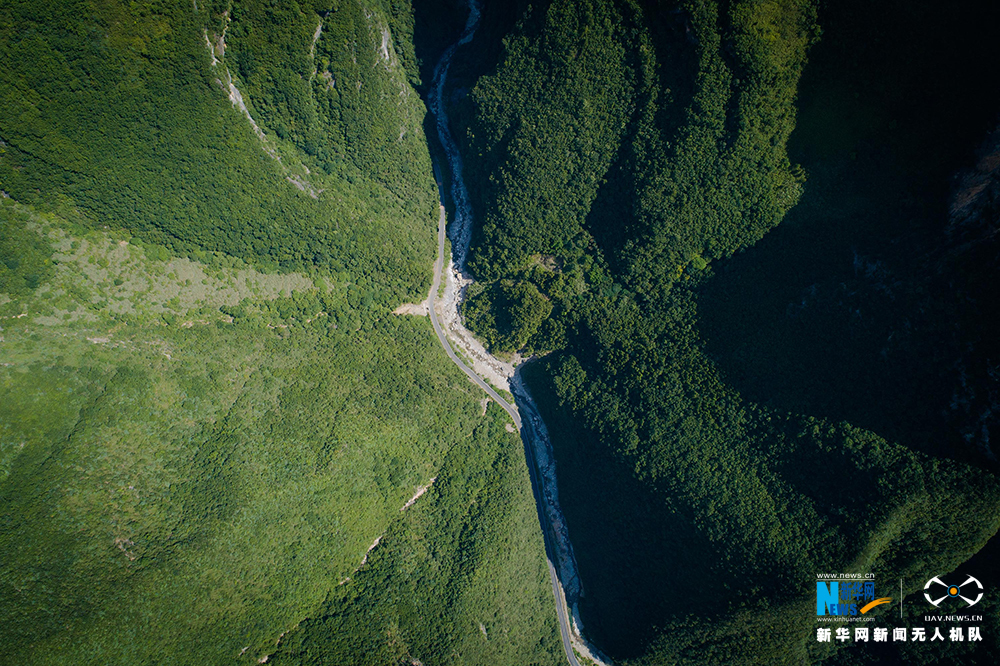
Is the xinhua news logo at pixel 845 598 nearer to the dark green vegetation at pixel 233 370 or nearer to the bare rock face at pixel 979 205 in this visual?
the dark green vegetation at pixel 233 370

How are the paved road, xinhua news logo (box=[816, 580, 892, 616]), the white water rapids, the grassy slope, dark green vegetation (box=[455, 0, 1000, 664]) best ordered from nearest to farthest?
dark green vegetation (box=[455, 0, 1000, 664]), the grassy slope, xinhua news logo (box=[816, 580, 892, 616]), the paved road, the white water rapids

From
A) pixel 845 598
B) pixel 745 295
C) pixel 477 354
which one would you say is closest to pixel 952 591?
pixel 845 598

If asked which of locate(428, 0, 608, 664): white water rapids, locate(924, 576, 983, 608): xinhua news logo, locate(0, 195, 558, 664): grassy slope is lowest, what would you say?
locate(0, 195, 558, 664): grassy slope

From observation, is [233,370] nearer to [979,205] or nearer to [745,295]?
[745,295]

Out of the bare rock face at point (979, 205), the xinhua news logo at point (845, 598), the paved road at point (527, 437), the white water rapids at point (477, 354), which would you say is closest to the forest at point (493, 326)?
the bare rock face at point (979, 205)

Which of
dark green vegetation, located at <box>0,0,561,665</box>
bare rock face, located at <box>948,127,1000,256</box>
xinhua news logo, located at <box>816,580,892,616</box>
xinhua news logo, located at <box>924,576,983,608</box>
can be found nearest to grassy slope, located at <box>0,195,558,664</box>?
dark green vegetation, located at <box>0,0,561,665</box>

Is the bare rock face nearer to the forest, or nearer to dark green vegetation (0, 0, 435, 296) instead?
the forest

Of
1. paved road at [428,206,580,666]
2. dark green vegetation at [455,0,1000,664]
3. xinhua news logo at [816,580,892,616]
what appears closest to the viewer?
dark green vegetation at [455,0,1000,664]
